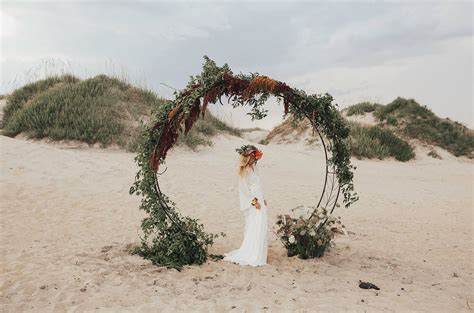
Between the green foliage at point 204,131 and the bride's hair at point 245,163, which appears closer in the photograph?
the bride's hair at point 245,163

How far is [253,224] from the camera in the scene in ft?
25.2

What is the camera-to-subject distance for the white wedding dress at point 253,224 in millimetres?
7629

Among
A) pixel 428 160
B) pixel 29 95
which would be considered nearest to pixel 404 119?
pixel 428 160

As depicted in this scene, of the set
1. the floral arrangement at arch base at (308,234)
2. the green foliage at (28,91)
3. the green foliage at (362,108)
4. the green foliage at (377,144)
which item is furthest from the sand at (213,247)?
the green foliage at (362,108)

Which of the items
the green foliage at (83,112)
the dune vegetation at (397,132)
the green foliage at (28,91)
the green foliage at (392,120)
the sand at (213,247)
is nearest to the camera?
the sand at (213,247)

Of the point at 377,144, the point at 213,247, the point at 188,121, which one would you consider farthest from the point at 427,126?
the point at 188,121

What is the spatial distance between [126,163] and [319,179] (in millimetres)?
6959

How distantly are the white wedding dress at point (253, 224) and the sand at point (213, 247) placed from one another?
0.89ft

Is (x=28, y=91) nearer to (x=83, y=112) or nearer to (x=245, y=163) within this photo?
(x=83, y=112)

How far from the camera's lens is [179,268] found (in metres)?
7.37

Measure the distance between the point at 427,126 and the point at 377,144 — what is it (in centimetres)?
528

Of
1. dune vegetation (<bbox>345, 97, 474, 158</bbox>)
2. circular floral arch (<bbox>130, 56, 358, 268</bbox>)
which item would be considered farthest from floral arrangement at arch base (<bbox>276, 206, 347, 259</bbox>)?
dune vegetation (<bbox>345, 97, 474, 158</bbox>)

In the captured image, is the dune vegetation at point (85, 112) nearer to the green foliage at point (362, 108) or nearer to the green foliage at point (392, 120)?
the green foliage at point (362, 108)

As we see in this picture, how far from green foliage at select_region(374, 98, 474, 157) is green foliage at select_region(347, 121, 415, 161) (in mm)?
1974
